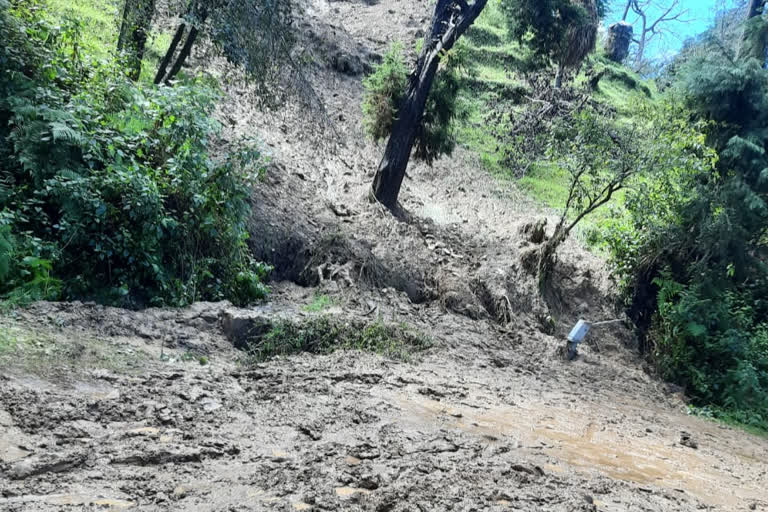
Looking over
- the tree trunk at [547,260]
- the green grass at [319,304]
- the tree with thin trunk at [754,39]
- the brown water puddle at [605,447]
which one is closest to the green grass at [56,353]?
the brown water puddle at [605,447]

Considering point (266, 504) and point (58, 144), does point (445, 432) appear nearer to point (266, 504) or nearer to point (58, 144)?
point (266, 504)

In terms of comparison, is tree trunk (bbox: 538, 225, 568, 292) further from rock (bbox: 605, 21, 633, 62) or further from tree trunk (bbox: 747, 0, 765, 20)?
rock (bbox: 605, 21, 633, 62)

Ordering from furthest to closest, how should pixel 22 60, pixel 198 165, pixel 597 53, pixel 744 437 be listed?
pixel 597 53 → pixel 744 437 → pixel 198 165 → pixel 22 60

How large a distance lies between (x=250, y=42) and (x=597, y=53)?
22.5m

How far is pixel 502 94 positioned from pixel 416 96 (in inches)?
371

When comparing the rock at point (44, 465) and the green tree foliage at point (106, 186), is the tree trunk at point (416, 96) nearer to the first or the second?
the green tree foliage at point (106, 186)

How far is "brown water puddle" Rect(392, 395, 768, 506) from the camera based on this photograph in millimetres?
4141

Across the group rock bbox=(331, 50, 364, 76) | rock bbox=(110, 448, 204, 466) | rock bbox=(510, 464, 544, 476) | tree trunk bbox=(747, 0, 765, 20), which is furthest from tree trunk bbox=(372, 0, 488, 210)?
tree trunk bbox=(747, 0, 765, 20)

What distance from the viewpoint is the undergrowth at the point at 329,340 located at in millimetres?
5719

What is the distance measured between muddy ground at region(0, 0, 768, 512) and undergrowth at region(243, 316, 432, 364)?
173 mm

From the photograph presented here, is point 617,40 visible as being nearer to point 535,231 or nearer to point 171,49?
point 535,231

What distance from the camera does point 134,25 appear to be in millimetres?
7969

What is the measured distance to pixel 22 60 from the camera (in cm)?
623

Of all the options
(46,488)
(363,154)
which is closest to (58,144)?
(46,488)
